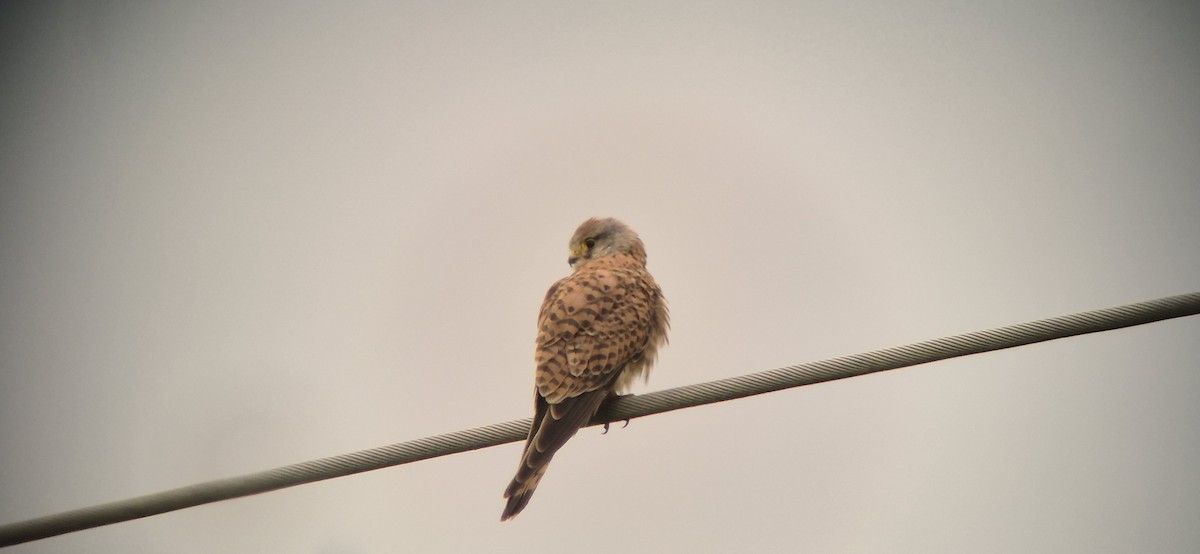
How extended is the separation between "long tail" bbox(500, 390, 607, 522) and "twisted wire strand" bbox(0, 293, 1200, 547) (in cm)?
39

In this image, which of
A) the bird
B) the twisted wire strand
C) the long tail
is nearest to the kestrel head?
the bird

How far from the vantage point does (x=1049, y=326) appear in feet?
7.17

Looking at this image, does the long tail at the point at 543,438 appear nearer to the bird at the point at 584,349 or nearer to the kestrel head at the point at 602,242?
the bird at the point at 584,349

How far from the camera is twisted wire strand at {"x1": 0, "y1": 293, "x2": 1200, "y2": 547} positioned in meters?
2.21

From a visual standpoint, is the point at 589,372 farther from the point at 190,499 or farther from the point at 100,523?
the point at 100,523

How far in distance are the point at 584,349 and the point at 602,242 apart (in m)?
1.46

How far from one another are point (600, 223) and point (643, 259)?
1.14 ft

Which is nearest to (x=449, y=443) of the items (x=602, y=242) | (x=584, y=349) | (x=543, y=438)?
(x=543, y=438)

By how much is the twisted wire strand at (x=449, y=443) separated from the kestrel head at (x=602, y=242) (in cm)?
222

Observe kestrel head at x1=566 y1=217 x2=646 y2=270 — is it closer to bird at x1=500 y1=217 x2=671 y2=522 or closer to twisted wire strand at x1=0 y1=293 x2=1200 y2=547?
bird at x1=500 y1=217 x2=671 y2=522

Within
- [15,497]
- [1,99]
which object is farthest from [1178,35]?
[1,99]

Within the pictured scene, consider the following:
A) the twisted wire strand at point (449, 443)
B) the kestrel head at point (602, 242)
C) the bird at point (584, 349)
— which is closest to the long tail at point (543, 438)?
the bird at point (584, 349)

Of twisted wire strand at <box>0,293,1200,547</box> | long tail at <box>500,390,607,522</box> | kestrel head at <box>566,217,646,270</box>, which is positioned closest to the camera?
twisted wire strand at <box>0,293,1200,547</box>

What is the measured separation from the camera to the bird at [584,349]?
2863 millimetres
